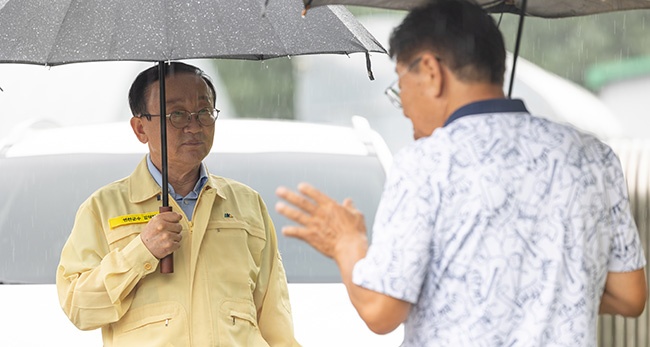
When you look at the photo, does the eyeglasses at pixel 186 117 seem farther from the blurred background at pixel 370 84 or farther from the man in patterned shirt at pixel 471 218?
the blurred background at pixel 370 84

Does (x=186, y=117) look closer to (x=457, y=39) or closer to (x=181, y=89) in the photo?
(x=181, y=89)

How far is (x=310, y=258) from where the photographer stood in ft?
19.0

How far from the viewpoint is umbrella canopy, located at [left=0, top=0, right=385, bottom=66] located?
3.62 m

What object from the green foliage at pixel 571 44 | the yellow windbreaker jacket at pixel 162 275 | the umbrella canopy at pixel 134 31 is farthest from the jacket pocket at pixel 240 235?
the green foliage at pixel 571 44

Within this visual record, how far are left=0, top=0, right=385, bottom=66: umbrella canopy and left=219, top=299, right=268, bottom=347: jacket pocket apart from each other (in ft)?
2.48

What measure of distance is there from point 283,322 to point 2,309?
1.58 metres

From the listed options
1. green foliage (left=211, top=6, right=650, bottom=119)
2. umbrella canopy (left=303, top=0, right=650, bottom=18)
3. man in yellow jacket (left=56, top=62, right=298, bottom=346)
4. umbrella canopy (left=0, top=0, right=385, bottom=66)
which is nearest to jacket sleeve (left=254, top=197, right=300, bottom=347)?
man in yellow jacket (left=56, top=62, right=298, bottom=346)

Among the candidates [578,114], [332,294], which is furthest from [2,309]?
[578,114]

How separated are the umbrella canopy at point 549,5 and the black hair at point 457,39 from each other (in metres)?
0.41

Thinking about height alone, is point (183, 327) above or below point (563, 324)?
below

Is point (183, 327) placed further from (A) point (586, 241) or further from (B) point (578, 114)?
(B) point (578, 114)

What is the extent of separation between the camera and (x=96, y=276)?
377 cm

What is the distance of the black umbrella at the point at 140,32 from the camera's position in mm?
3623

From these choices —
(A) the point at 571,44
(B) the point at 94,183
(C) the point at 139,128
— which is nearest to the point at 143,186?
(C) the point at 139,128
